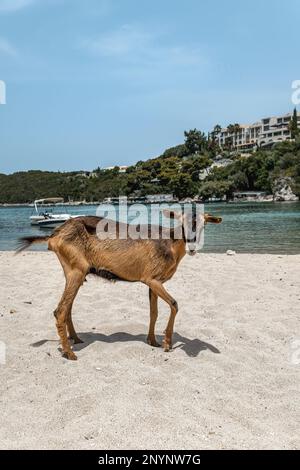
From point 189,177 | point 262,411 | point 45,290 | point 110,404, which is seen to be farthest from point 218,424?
point 189,177

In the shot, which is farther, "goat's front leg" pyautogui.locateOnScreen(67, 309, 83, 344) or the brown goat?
"goat's front leg" pyautogui.locateOnScreen(67, 309, 83, 344)

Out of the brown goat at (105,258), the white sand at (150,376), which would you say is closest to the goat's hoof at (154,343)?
the white sand at (150,376)

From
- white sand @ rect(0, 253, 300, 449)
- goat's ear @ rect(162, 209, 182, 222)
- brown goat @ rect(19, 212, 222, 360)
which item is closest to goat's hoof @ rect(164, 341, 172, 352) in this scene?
white sand @ rect(0, 253, 300, 449)

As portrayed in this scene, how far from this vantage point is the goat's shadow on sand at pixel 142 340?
5758 mm

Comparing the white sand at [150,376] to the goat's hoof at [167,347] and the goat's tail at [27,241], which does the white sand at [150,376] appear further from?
the goat's tail at [27,241]

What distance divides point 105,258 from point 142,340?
4.68ft

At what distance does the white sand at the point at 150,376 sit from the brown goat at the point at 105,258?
638 millimetres

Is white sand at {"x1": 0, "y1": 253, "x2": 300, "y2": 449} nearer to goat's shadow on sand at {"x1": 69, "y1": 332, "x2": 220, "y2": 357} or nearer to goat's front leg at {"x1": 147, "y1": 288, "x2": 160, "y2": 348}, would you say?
goat's shadow on sand at {"x1": 69, "y1": 332, "x2": 220, "y2": 357}

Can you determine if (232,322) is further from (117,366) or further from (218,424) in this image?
(218,424)

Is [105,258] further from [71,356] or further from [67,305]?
[71,356]

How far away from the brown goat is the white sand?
64 centimetres

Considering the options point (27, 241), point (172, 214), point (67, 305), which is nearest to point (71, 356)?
point (67, 305)

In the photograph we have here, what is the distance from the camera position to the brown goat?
5297 millimetres
